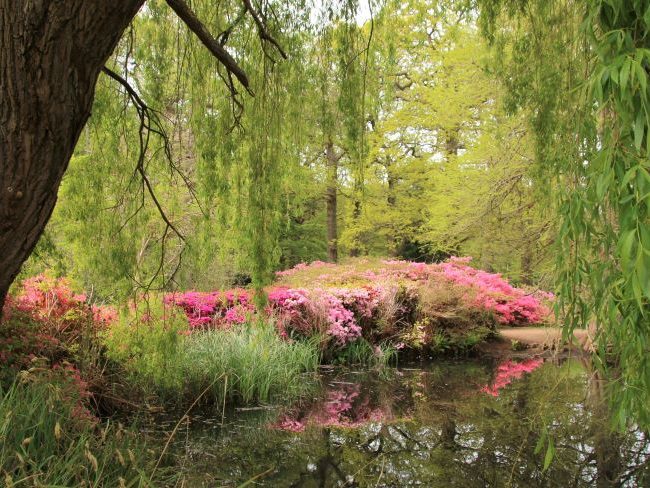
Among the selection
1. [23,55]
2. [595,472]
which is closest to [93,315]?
[23,55]

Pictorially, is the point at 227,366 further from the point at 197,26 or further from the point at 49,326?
the point at 197,26

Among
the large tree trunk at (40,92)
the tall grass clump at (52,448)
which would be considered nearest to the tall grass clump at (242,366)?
the tall grass clump at (52,448)

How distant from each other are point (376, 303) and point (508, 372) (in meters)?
2.11

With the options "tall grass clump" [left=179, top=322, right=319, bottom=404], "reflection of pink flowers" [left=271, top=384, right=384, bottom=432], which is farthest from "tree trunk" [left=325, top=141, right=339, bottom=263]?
"reflection of pink flowers" [left=271, top=384, right=384, bottom=432]

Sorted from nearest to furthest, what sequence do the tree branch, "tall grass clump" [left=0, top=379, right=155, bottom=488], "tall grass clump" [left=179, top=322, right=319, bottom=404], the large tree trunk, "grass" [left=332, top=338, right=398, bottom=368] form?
1. the large tree trunk
2. the tree branch
3. "tall grass clump" [left=0, top=379, right=155, bottom=488]
4. "tall grass clump" [left=179, top=322, right=319, bottom=404]
5. "grass" [left=332, top=338, right=398, bottom=368]

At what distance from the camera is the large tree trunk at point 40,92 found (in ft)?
4.75

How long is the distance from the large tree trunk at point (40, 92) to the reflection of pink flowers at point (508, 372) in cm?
544

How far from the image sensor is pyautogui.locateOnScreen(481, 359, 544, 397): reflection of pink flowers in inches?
249

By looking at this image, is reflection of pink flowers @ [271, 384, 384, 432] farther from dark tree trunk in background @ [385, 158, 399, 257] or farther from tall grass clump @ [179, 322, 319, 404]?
dark tree trunk in background @ [385, 158, 399, 257]

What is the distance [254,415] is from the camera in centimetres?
523

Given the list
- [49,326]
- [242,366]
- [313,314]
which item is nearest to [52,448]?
[49,326]

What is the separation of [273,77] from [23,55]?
2.22 metres

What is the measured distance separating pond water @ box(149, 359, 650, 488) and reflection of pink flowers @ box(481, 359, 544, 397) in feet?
0.20

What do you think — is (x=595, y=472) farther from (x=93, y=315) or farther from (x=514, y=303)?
(x=514, y=303)
